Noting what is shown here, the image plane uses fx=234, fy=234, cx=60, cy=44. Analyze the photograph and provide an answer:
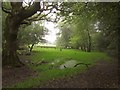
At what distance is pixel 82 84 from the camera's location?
45.5 ft

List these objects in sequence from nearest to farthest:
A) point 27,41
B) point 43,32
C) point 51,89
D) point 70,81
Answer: point 51,89, point 70,81, point 27,41, point 43,32

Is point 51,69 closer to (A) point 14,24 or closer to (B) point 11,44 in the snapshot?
(B) point 11,44

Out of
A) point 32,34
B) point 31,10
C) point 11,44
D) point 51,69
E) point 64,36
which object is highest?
point 31,10

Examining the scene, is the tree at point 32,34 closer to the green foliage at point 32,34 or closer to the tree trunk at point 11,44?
the green foliage at point 32,34

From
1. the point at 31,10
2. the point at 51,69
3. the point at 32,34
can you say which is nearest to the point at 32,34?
the point at 32,34

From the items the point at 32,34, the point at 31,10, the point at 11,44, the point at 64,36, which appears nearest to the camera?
the point at 31,10

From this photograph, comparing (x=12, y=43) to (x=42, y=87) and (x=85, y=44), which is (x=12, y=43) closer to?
(x=42, y=87)

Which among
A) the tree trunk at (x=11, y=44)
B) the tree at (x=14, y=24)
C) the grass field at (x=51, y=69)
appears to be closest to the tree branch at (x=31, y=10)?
the tree at (x=14, y=24)

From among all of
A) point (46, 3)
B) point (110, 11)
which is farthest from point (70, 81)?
point (46, 3)

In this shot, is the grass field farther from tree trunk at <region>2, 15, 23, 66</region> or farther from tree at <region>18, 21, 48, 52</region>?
tree at <region>18, 21, 48, 52</region>

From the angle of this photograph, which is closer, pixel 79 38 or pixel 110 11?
pixel 110 11

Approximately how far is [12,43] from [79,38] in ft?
116

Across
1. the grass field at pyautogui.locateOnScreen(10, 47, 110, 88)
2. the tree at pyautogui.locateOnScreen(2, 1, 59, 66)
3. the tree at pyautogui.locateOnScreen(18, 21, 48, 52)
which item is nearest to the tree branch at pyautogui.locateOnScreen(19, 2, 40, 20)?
the tree at pyautogui.locateOnScreen(2, 1, 59, 66)

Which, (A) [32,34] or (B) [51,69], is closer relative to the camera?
(B) [51,69]
